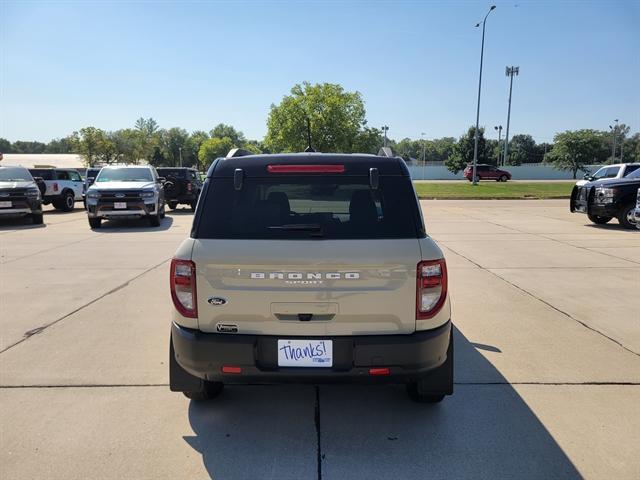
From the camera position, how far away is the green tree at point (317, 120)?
49938 millimetres

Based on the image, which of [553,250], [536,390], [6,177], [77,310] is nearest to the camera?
[536,390]

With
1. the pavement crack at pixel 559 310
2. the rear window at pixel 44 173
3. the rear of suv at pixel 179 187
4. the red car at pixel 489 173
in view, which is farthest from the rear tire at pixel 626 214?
the red car at pixel 489 173

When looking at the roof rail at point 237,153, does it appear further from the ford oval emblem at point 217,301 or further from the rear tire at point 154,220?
the rear tire at point 154,220

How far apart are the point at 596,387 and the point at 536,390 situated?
0.51 meters

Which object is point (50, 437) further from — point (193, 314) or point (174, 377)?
point (193, 314)

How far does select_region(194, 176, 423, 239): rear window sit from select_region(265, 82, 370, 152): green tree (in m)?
46.9

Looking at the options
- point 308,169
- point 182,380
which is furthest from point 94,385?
point 308,169

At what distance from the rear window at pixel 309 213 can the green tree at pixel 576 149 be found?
72.4 metres

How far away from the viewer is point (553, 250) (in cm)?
1012

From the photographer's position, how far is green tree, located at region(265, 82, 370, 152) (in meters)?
49.9

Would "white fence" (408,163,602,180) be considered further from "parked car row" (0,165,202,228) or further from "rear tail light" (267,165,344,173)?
"rear tail light" (267,165,344,173)

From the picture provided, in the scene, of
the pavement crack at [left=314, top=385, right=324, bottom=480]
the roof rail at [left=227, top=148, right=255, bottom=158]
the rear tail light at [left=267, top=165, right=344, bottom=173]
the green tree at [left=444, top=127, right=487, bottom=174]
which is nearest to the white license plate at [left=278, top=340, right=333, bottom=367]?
the pavement crack at [left=314, top=385, right=324, bottom=480]

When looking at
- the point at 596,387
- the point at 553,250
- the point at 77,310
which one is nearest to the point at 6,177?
the point at 77,310

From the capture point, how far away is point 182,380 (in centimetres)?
327
